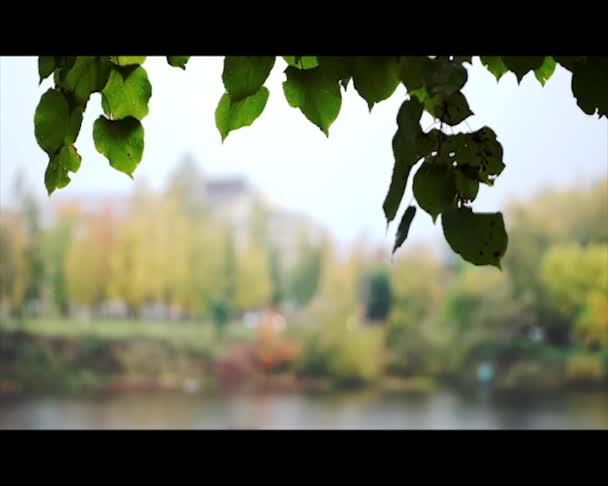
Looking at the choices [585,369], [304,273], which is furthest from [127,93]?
[585,369]

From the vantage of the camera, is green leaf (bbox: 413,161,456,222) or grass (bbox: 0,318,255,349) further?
A: grass (bbox: 0,318,255,349)

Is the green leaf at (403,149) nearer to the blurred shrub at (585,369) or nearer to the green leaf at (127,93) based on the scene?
the green leaf at (127,93)

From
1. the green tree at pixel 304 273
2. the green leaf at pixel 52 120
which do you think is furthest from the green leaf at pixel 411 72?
the green tree at pixel 304 273

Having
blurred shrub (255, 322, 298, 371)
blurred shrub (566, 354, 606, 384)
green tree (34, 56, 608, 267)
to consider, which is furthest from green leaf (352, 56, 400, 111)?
blurred shrub (566, 354, 606, 384)

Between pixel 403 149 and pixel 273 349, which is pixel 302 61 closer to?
pixel 403 149

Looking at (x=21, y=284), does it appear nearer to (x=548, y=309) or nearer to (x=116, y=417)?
(x=116, y=417)

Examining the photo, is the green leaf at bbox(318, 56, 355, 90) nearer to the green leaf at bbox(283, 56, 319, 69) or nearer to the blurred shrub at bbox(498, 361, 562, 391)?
the green leaf at bbox(283, 56, 319, 69)
